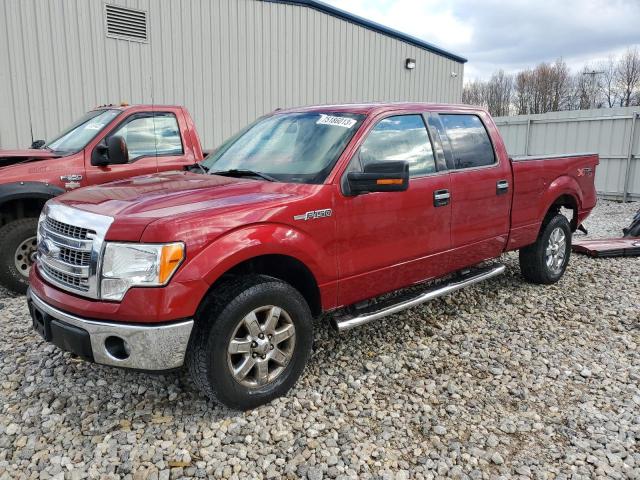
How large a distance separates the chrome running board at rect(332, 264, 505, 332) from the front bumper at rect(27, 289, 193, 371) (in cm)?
114

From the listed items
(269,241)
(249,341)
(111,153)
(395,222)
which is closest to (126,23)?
(111,153)

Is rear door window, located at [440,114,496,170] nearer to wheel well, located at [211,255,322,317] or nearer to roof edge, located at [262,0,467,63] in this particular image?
wheel well, located at [211,255,322,317]

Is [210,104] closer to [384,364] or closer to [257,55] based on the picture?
[257,55]

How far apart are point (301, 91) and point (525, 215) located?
8470 millimetres

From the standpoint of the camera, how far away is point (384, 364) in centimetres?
372

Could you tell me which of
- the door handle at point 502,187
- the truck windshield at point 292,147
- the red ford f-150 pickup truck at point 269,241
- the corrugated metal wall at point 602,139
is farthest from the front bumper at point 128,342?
the corrugated metal wall at point 602,139

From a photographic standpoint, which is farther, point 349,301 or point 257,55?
point 257,55

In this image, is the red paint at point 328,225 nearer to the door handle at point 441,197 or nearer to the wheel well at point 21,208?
the door handle at point 441,197

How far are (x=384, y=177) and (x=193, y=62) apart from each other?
842 cm


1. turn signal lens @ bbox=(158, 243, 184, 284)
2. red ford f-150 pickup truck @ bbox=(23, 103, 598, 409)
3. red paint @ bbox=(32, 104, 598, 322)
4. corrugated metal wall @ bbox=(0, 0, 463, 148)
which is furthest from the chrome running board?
corrugated metal wall @ bbox=(0, 0, 463, 148)

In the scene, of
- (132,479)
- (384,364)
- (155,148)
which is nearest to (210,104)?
(155,148)

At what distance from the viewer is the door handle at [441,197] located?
3.97 meters

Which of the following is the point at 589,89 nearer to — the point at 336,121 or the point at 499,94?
the point at 499,94

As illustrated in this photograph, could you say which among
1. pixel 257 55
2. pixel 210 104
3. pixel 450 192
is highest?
pixel 257 55
